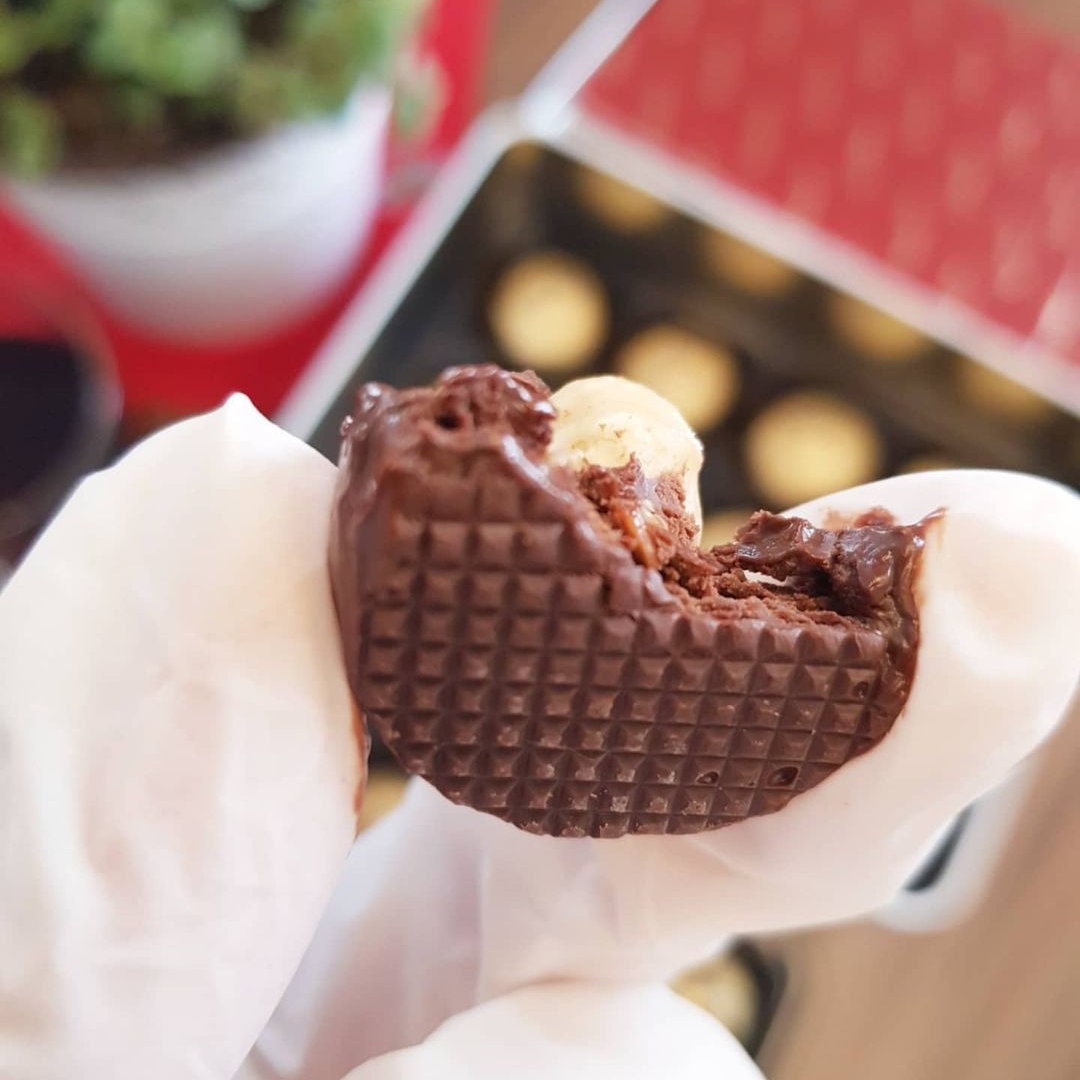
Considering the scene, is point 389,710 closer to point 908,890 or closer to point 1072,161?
point 908,890

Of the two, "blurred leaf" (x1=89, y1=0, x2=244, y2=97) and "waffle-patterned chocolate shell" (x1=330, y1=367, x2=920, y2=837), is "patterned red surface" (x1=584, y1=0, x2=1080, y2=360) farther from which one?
"waffle-patterned chocolate shell" (x1=330, y1=367, x2=920, y2=837)

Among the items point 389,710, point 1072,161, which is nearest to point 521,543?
point 389,710

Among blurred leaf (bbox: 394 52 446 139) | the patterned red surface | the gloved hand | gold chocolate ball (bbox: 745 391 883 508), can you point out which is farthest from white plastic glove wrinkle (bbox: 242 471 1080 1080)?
the patterned red surface

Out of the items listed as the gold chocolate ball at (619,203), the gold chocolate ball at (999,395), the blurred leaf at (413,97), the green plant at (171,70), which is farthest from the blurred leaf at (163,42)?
the gold chocolate ball at (999,395)

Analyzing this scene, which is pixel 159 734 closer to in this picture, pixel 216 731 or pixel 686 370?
pixel 216 731

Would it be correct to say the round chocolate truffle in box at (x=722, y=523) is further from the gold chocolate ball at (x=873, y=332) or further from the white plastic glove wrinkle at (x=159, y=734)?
the white plastic glove wrinkle at (x=159, y=734)
